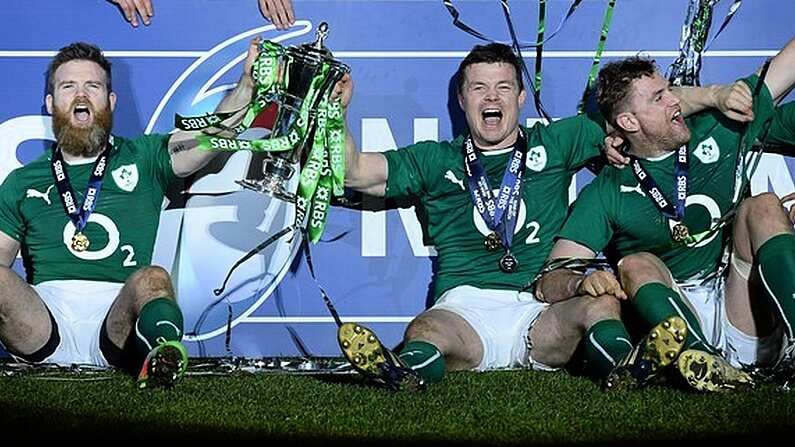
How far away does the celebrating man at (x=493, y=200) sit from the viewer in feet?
19.3

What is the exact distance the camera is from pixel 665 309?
5.29 meters

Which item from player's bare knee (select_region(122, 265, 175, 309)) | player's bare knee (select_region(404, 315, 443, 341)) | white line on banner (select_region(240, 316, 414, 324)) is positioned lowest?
white line on banner (select_region(240, 316, 414, 324))

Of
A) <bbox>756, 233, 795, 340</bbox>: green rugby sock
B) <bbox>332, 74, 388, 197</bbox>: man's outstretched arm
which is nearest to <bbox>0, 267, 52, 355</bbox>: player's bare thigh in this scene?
<bbox>332, 74, 388, 197</bbox>: man's outstretched arm

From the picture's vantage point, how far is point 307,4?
6523mm

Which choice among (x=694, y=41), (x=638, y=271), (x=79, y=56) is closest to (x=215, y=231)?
(x=79, y=56)

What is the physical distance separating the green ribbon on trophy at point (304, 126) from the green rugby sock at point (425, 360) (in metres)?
0.89

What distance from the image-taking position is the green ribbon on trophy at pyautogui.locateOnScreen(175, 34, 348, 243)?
19.6 ft

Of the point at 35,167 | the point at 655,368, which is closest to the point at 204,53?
the point at 35,167

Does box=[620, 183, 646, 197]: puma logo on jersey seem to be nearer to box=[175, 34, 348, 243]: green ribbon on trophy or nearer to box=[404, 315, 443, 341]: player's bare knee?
box=[404, 315, 443, 341]: player's bare knee

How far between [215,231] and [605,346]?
6.97 feet

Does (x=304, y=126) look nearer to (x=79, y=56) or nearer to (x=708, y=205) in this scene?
(x=79, y=56)

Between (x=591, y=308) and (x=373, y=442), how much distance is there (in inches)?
62.6

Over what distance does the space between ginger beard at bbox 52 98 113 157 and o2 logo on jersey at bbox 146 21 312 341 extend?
0.30 m

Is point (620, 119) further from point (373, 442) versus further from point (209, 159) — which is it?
point (373, 442)
